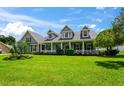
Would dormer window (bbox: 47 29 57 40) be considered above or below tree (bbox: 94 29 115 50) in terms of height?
above

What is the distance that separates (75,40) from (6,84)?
83.4 feet

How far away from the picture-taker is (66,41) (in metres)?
35.9

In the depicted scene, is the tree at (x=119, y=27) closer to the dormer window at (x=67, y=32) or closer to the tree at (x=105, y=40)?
the tree at (x=105, y=40)

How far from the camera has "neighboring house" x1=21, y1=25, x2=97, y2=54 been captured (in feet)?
115

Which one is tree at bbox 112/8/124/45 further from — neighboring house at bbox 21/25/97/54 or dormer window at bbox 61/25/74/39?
dormer window at bbox 61/25/74/39

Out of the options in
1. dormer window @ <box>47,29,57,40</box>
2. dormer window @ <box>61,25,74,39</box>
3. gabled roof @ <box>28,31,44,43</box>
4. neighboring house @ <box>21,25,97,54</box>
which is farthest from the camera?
gabled roof @ <box>28,31,44,43</box>

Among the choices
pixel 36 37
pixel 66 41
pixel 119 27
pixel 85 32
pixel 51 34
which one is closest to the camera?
pixel 119 27

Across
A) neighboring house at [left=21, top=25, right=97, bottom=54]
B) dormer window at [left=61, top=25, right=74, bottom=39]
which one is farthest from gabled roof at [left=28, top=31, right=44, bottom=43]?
dormer window at [left=61, top=25, right=74, bottom=39]

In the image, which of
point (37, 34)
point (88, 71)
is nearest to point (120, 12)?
point (88, 71)

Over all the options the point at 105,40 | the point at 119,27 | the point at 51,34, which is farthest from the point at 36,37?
the point at 119,27

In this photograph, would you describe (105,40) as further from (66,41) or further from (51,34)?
(51,34)

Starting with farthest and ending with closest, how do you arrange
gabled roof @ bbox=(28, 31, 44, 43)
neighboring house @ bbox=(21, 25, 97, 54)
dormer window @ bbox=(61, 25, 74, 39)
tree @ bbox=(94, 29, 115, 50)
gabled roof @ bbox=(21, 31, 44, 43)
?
gabled roof @ bbox=(28, 31, 44, 43), gabled roof @ bbox=(21, 31, 44, 43), dormer window @ bbox=(61, 25, 74, 39), neighboring house @ bbox=(21, 25, 97, 54), tree @ bbox=(94, 29, 115, 50)

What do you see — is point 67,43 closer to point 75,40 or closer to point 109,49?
point 75,40
